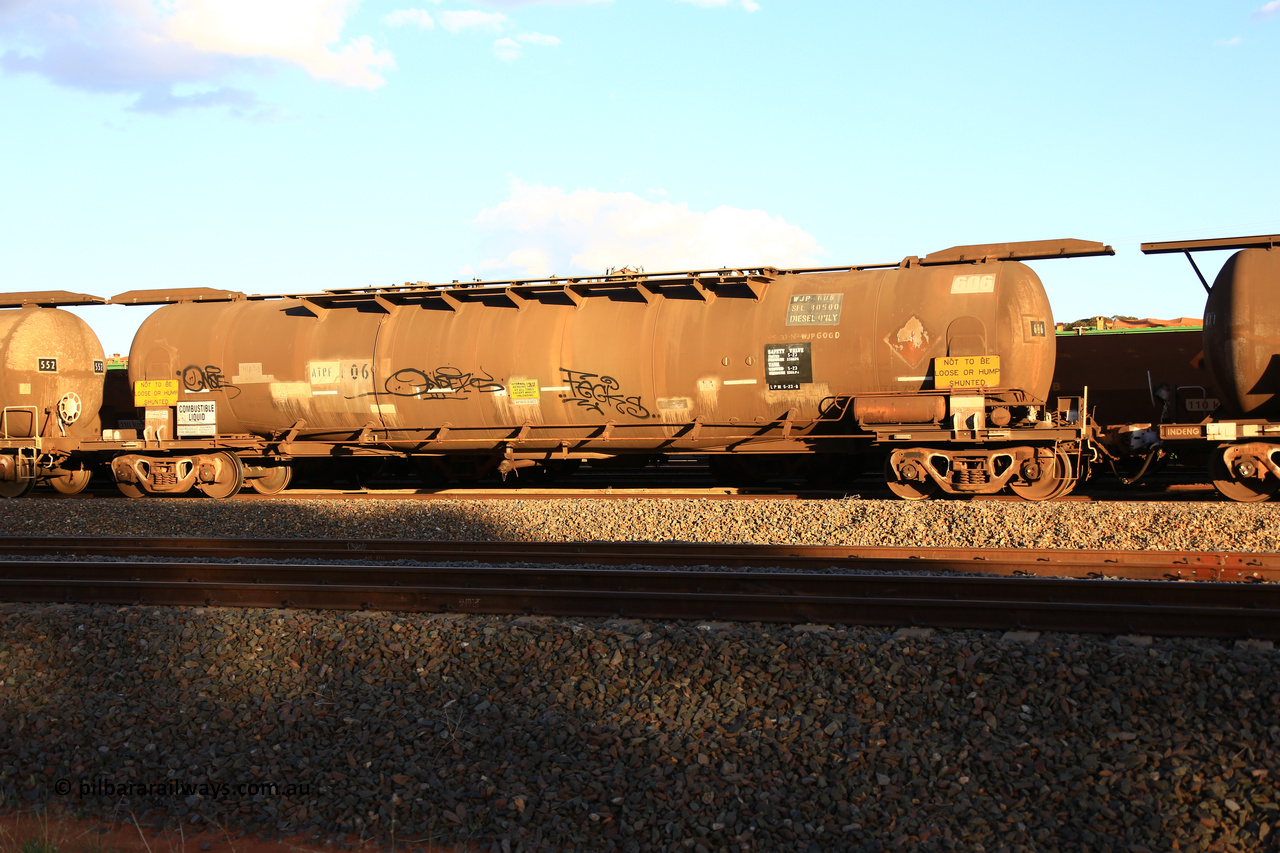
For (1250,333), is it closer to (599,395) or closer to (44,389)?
(599,395)

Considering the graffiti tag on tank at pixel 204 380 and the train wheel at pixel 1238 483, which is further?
the graffiti tag on tank at pixel 204 380

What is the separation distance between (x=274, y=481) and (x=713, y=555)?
1010 cm

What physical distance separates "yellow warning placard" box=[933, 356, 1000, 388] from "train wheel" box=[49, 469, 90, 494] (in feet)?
50.2

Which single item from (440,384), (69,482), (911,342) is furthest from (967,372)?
(69,482)

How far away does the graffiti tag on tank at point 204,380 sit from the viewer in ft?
48.4

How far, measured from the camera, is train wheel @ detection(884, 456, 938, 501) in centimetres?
1197

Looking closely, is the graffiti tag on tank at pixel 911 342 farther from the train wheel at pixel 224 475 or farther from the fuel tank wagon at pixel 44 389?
the fuel tank wagon at pixel 44 389

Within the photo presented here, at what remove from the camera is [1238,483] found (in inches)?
431

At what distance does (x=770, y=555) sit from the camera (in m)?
8.48

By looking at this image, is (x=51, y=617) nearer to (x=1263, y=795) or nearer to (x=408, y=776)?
(x=408, y=776)

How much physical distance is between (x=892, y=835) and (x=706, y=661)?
162 cm

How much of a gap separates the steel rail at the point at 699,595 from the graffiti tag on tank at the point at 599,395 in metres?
5.66

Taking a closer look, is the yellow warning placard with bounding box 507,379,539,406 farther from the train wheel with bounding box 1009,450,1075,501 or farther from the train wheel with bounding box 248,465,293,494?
the train wheel with bounding box 1009,450,1075,501

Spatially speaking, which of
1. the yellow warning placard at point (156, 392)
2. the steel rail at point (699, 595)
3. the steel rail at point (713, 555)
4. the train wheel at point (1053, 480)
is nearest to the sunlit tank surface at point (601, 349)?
the yellow warning placard at point (156, 392)
